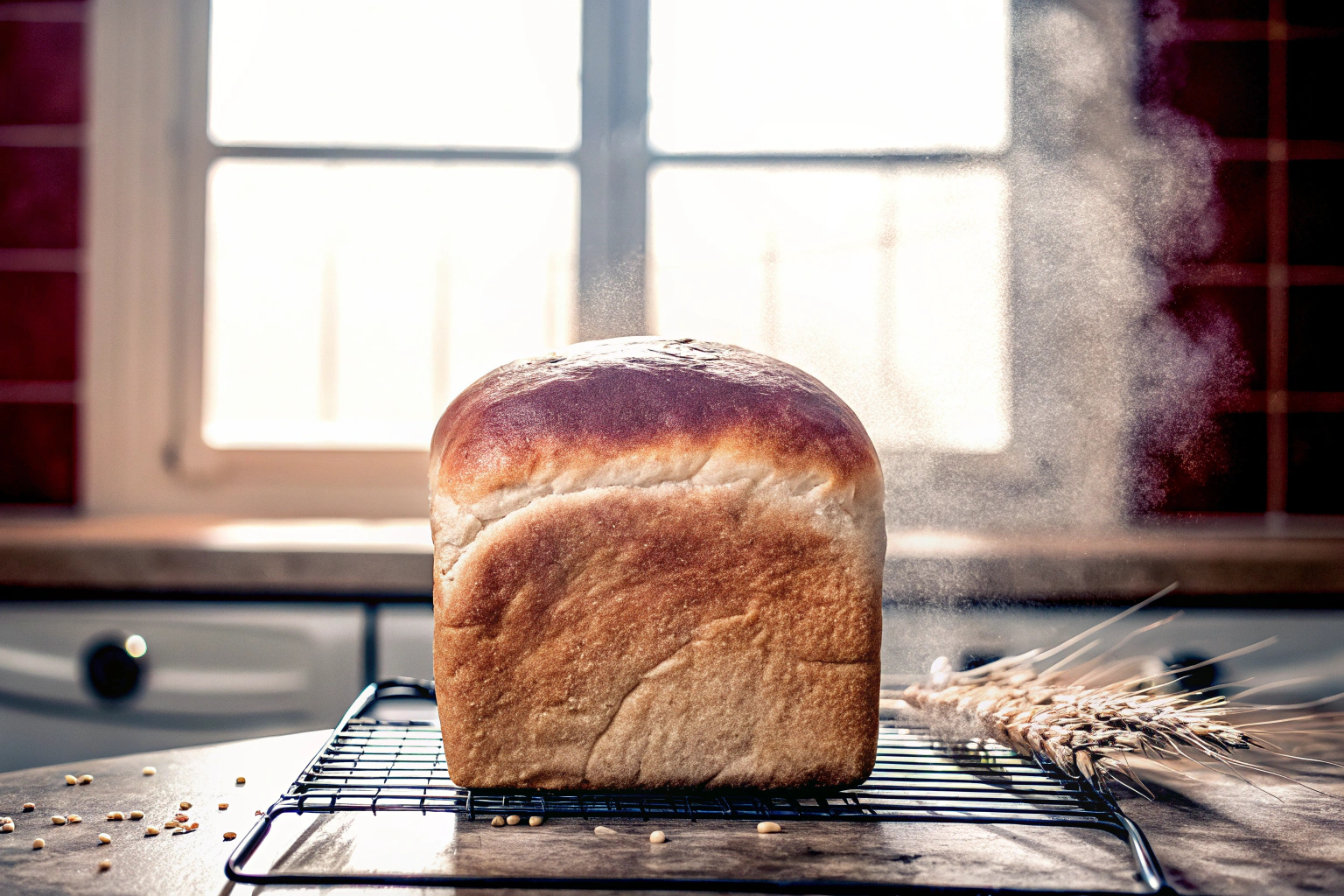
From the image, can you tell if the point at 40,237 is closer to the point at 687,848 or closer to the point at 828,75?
the point at 828,75

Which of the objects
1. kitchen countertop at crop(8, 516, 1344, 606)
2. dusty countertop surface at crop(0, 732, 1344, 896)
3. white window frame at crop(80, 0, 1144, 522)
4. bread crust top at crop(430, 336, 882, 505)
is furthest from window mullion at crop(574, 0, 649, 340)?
dusty countertop surface at crop(0, 732, 1344, 896)

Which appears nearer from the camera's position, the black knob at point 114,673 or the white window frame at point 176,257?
the black knob at point 114,673

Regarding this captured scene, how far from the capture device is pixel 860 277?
201 cm

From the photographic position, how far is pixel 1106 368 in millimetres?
1759

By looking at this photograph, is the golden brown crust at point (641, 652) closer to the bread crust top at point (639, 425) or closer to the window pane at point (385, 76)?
the bread crust top at point (639, 425)

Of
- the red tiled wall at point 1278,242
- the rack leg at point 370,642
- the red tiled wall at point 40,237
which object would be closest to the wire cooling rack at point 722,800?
the rack leg at point 370,642

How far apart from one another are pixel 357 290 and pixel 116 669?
1006 mm

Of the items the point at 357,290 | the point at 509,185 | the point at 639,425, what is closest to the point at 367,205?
the point at 357,290

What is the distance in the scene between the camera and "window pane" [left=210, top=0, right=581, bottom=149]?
7.07 feet

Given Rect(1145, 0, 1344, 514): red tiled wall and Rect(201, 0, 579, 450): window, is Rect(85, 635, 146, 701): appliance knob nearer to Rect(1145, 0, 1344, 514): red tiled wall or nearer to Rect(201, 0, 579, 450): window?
Rect(201, 0, 579, 450): window

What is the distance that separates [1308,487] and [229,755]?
1989 mm

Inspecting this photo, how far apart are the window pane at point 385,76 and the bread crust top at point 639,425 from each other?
1.55 metres

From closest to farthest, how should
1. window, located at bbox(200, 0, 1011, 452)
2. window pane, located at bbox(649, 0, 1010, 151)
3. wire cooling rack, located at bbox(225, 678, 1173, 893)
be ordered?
1. wire cooling rack, located at bbox(225, 678, 1173, 893)
2. window pane, located at bbox(649, 0, 1010, 151)
3. window, located at bbox(200, 0, 1011, 452)

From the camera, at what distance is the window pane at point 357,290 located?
2.15 metres
